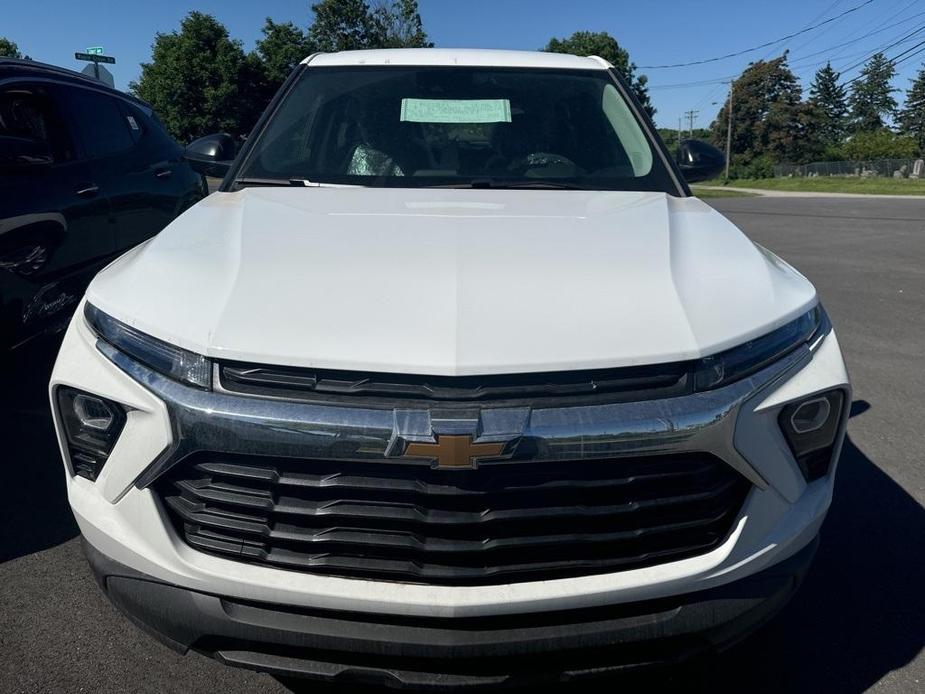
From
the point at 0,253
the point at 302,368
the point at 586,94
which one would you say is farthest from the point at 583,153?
the point at 0,253

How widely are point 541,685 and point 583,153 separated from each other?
6.99ft

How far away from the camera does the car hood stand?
5.40 ft

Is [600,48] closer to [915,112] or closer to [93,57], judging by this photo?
[93,57]

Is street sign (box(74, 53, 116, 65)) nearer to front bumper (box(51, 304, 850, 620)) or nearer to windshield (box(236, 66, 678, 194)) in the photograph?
windshield (box(236, 66, 678, 194))

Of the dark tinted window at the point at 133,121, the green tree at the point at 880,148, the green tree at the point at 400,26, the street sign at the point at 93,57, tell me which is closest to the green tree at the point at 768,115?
the green tree at the point at 880,148

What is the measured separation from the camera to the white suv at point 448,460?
1.60 m

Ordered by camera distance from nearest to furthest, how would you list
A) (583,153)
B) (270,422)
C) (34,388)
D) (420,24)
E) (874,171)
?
(270,422), (583,153), (34,388), (420,24), (874,171)

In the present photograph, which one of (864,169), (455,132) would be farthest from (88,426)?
(864,169)

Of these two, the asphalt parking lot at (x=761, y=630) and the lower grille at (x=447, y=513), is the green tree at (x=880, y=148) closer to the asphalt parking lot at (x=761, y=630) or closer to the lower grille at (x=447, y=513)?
the asphalt parking lot at (x=761, y=630)

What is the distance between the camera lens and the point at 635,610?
1679 millimetres

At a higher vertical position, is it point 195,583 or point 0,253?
point 0,253

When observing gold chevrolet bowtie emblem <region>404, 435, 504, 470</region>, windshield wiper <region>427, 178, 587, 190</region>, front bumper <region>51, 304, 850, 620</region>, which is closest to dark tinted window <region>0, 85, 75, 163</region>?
windshield wiper <region>427, 178, 587, 190</region>

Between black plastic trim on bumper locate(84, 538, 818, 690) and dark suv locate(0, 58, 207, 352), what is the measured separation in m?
2.34

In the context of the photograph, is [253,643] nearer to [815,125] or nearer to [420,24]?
[420,24]
